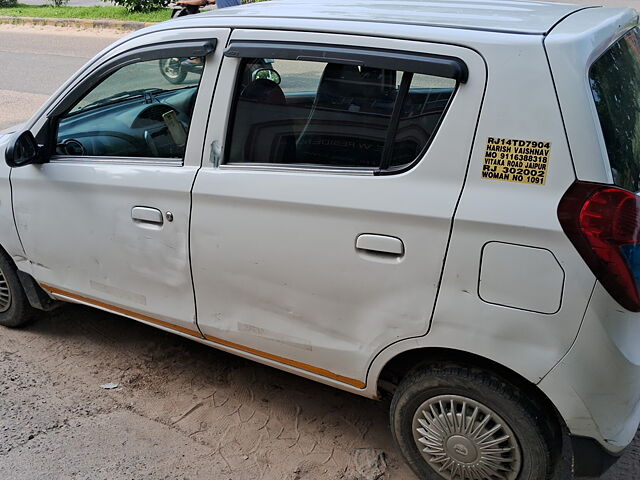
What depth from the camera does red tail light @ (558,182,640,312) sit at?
7.23 ft

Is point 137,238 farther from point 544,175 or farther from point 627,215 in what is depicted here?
point 627,215

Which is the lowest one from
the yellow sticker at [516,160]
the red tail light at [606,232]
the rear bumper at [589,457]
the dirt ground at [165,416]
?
the dirt ground at [165,416]

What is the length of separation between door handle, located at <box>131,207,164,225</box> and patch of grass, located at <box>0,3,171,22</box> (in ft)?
39.0

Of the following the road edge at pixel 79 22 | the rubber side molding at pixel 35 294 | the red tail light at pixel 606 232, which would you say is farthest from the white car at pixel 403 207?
the road edge at pixel 79 22

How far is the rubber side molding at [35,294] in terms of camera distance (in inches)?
154

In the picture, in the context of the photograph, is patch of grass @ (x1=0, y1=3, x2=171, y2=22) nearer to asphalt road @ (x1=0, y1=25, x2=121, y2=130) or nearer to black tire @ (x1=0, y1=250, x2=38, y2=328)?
asphalt road @ (x1=0, y1=25, x2=121, y2=130)

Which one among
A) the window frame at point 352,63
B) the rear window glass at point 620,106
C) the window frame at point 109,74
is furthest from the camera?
the window frame at point 109,74

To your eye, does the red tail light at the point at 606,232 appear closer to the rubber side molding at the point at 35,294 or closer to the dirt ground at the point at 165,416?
the dirt ground at the point at 165,416

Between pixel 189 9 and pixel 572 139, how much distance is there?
10.3 m

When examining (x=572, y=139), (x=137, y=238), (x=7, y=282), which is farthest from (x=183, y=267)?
(x=572, y=139)

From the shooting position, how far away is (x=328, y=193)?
104 inches

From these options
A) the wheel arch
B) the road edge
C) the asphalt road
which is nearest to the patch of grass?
the road edge

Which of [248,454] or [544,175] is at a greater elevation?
[544,175]

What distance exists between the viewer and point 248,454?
10.2 feet
